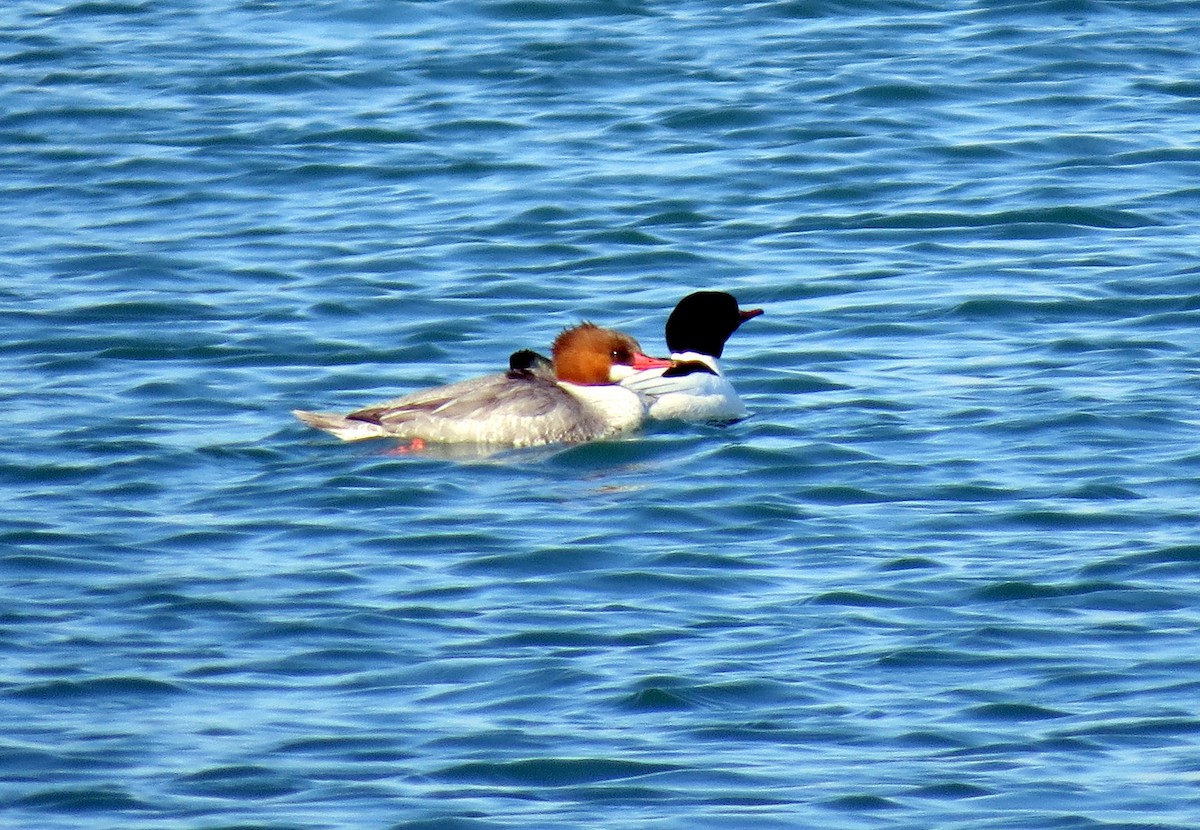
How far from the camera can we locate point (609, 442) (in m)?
11.2

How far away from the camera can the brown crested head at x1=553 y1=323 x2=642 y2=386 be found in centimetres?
1147

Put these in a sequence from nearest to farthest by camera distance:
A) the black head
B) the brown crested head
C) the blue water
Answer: the blue water
the brown crested head
the black head

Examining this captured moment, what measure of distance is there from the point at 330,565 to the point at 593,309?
14.3ft

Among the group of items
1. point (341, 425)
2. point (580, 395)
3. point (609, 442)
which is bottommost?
point (609, 442)

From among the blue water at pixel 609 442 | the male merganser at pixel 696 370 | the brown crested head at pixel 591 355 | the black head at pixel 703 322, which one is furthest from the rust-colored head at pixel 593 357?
the blue water at pixel 609 442

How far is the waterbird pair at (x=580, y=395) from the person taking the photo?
10781 mm

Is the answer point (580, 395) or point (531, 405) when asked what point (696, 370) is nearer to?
point (580, 395)

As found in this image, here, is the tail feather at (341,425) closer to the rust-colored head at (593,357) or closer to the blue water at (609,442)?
the blue water at (609,442)

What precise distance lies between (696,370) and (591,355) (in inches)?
20.2

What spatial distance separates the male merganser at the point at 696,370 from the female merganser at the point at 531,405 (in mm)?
119

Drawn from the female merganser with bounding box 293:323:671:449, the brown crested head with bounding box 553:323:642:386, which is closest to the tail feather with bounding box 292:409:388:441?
the female merganser with bounding box 293:323:671:449

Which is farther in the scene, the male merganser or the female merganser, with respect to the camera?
the male merganser

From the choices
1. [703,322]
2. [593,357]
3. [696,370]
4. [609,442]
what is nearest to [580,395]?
[593,357]

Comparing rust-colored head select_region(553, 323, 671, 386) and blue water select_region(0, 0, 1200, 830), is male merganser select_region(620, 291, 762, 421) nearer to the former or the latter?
rust-colored head select_region(553, 323, 671, 386)
